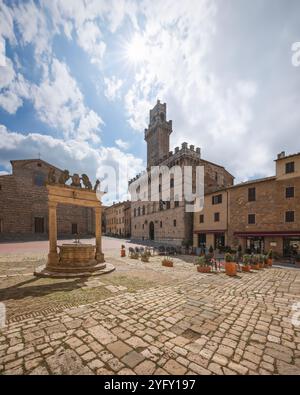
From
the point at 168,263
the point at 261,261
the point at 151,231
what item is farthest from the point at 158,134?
the point at 168,263

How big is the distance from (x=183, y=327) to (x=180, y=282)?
12.2 ft

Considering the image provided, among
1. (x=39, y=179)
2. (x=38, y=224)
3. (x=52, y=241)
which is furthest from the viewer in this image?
(x=39, y=179)

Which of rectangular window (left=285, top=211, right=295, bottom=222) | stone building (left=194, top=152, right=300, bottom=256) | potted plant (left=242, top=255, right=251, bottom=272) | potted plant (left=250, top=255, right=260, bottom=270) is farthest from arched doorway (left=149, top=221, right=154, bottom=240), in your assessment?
potted plant (left=242, top=255, right=251, bottom=272)

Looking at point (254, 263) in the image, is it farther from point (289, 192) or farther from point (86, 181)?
point (86, 181)

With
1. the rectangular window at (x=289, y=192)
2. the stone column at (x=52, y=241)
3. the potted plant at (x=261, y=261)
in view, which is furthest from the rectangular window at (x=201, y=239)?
the stone column at (x=52, y=241)

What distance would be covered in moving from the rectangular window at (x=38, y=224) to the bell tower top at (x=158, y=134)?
2518 centimetres

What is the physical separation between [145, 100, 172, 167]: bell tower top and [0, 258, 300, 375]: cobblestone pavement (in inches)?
1501

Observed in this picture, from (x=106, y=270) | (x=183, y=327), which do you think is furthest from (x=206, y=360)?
(x=106, y=270)

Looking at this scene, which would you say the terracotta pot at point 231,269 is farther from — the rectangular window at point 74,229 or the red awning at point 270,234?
the rectangular window at point 74,229

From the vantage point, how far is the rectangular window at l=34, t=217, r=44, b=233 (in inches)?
1202

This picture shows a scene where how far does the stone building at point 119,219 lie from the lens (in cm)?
5044

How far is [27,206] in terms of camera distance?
3006 centimetres

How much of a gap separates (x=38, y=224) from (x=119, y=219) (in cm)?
2549
